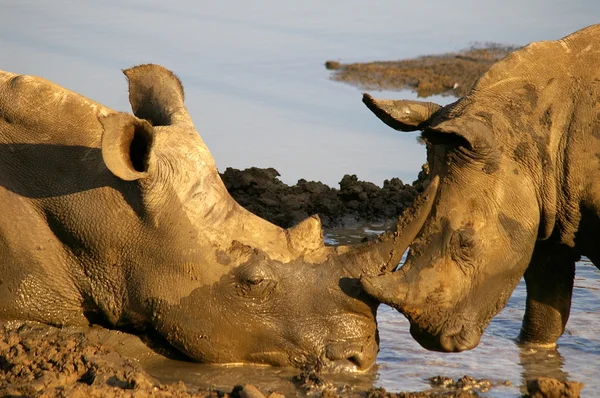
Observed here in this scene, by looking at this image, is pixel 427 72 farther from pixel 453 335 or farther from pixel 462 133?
pixel 462 133

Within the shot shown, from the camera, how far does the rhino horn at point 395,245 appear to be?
338 inches

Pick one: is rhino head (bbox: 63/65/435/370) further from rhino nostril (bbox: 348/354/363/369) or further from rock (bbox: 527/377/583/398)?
rock (bbox: 527/377/583/398)

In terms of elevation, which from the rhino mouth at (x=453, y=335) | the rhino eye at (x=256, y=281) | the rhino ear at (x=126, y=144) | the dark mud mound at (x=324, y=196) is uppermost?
the rhino ear at (x=126, y=144)

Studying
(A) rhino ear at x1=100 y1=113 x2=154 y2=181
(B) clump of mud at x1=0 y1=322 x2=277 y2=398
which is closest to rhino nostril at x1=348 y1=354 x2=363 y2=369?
(B) clump of mud at x1=0 y1=322 x2=277 y2=398

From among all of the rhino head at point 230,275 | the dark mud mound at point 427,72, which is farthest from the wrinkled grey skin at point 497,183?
the dark mud mound at point 427,72

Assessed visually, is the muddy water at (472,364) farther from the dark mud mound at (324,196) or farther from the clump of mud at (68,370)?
the dark mud mound at (324,196)

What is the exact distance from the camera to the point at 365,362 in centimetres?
872

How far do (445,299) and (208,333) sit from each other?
143cm

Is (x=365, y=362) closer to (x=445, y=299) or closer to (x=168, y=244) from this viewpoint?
(x=445, y=299)

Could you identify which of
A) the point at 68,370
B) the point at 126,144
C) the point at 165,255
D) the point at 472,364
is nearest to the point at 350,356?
the point at 472,364

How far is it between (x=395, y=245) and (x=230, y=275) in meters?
1.01

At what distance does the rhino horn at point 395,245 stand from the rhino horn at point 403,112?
429 millimetres

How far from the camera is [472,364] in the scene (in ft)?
31.1

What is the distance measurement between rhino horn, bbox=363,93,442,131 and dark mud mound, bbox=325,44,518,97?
1092cm
